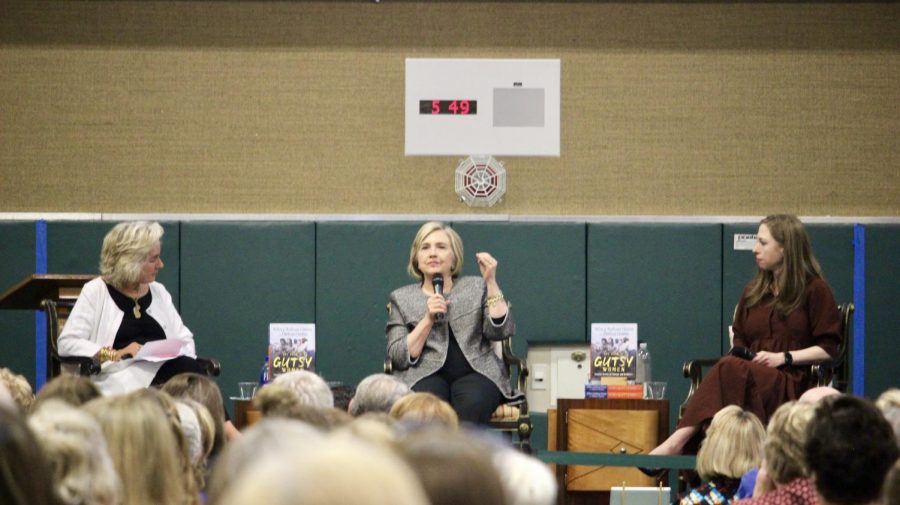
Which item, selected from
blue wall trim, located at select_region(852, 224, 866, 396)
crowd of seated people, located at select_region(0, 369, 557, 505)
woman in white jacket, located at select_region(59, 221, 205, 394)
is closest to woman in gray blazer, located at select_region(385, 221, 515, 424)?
woman in white jacket, located at select_region(59, 221, 205, 394)

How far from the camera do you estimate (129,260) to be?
18.0 ft

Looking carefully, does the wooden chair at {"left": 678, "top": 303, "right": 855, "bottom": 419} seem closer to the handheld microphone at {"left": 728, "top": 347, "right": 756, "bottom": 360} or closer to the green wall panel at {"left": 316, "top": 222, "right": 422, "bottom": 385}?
the handheld microphone at {"left": 728, "top": 347, "right": 756, "bottom": 360}

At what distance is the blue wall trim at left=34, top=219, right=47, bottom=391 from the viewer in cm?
707

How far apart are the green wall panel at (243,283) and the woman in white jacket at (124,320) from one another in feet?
4.58

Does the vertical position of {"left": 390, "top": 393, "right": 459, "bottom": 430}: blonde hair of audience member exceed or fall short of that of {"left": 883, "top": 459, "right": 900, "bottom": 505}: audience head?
it falls short

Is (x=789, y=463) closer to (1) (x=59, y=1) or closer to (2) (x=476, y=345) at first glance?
(2) (x=476, y=345)

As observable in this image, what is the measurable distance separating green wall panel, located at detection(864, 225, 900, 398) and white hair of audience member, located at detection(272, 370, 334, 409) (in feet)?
13.4

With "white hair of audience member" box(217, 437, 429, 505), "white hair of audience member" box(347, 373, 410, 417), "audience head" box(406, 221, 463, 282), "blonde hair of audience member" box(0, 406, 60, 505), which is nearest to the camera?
"white hair of audience member" box(217, 437, 429, 505)

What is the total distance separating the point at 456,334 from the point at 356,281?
5.04 feet

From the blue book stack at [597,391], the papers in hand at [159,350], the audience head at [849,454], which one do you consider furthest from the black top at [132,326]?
the audience head at [849,454]

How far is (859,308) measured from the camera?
707 centimetres

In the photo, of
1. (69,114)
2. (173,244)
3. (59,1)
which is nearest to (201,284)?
(173,244)

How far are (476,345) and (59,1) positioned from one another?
345 cm

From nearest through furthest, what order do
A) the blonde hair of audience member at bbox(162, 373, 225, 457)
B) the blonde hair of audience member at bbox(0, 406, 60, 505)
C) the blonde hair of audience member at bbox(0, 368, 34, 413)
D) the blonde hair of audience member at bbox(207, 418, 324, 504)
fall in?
the blonde hair of audience member at bbox(0, 406, 60, 505) → the blonde hair of audience member at bbox(207, 418, 324, 504) → the blonde hair of audience member at bbox(162, 373, 225, 457) → the blonde hair of audience member at bbox(0, 368, 34, 413)
